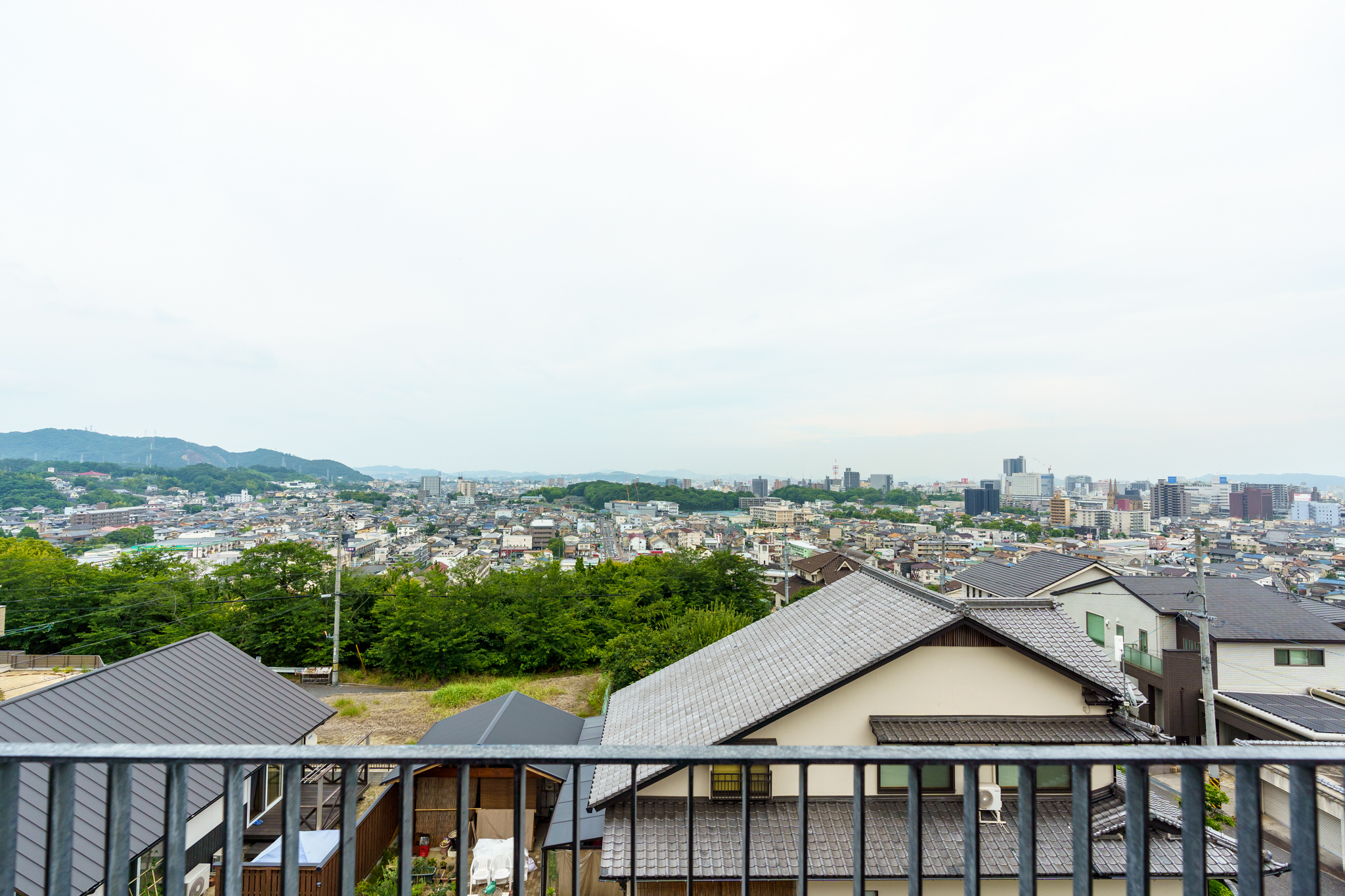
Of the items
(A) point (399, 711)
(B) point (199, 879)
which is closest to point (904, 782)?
(B) point (199, 879)

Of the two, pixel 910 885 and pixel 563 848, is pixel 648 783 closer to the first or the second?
pixel 563 848

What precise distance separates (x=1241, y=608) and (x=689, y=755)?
20380 millimetres

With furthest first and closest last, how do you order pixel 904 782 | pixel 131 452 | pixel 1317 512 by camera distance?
pixel 131 452, pixel 1317 512, pixel 904 782

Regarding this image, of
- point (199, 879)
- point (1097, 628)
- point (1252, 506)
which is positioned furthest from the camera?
point (1252, 506)

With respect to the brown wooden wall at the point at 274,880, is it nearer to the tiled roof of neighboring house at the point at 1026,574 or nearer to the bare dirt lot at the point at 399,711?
the bare dirt lot at the point at 399,711

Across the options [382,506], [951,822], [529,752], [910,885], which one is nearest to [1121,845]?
[951,822]

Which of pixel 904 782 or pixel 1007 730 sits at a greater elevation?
pixel 1007 730

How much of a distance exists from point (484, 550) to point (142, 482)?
54.0 metres

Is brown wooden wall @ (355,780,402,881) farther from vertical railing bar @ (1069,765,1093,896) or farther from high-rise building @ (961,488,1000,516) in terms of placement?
high-rise building @ (961,488,1000,516)

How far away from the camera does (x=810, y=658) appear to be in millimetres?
7379

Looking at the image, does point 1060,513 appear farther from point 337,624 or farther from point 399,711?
point 399,711

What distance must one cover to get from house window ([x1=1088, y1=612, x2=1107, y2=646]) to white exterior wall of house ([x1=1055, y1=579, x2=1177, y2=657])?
3.1 inches

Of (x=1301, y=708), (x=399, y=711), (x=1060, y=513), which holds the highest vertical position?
(x=1301, y=708)

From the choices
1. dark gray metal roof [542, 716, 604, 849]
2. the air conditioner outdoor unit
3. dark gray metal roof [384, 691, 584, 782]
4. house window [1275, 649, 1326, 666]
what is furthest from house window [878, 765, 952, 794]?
house window [1275, 649, 1326, 666]
